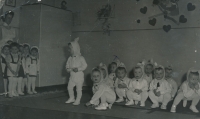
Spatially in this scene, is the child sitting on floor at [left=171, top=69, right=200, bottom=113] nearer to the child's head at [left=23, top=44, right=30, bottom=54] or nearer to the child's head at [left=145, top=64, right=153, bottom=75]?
the child's head at [left=145, top=64, right=153, bottom=75]

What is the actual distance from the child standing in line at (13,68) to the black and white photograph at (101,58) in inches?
0.8

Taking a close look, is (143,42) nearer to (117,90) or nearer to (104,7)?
(104,7)

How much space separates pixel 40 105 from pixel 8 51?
5.12 ft

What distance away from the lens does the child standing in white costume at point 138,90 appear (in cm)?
444

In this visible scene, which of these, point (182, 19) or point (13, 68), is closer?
point (13, 68)

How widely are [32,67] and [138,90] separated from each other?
8.53 ft

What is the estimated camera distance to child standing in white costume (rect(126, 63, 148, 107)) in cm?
444

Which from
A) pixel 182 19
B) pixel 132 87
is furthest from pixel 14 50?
pixel 182 19

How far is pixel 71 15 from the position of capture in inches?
269

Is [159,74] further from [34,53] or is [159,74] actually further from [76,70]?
[34,53]

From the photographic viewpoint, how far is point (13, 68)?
5.02 m

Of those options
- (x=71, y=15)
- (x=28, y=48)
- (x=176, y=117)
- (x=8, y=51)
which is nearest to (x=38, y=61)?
(x=28, y=48)

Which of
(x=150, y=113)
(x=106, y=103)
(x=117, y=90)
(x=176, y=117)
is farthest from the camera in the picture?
(x=117, y=90)

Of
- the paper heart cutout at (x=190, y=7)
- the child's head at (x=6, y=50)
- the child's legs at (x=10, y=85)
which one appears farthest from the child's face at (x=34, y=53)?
the paper heart cutout at (x=190, y=7)
